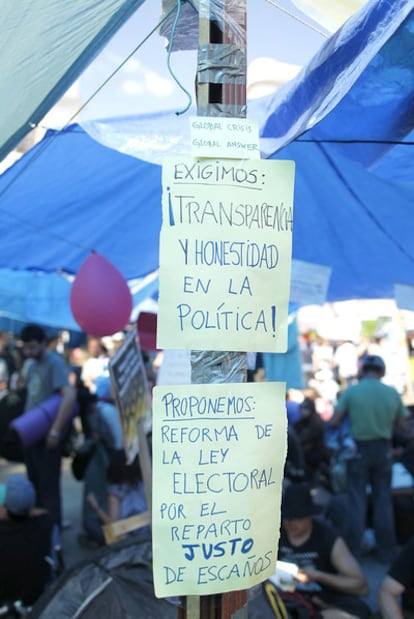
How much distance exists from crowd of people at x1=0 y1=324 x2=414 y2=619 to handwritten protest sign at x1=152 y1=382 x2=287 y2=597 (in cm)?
94

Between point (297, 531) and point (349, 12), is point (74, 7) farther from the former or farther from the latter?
point (297, 531)

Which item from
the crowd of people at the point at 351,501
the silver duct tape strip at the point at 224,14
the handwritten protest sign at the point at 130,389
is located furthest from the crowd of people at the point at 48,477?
the silver duct tape strip at the point at 224,14

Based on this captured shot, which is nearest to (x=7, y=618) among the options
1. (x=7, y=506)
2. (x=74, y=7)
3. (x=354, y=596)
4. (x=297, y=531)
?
(x=7, y=506)

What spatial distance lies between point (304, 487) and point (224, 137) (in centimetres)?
267

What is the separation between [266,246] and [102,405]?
443 centimetres

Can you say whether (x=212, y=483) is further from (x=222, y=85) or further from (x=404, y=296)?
(x=404, y=296)

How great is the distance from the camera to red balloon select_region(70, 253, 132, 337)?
466 cm

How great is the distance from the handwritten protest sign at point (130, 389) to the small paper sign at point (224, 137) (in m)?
2.07

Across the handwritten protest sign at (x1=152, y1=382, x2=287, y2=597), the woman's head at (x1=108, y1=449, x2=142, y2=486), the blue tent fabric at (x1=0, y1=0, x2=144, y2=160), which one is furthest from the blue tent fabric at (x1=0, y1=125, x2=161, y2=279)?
the handwritten protest sign at (x1=152, y1=382, x2=287, y2=597)

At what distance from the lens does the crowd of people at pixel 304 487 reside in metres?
3.64

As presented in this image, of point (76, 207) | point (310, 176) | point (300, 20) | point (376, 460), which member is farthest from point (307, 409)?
point (300, 20)

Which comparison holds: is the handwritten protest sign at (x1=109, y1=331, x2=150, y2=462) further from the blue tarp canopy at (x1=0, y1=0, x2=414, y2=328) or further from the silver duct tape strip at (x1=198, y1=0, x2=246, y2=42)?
the silver duct tape strip at (x1=198, y1=0, x2=246, y2=42)

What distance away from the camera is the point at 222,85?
178 cm

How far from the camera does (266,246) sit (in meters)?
1.74
